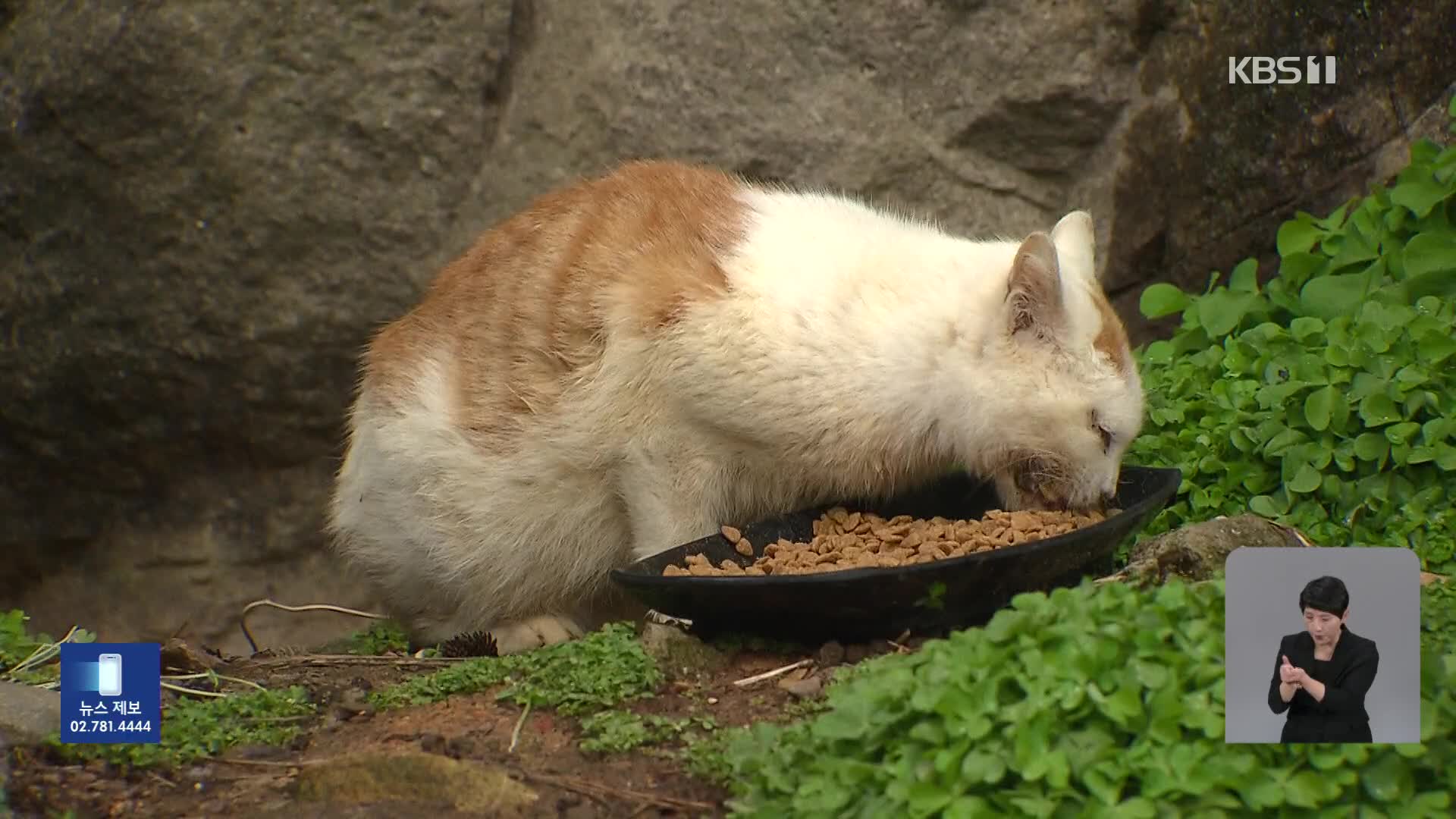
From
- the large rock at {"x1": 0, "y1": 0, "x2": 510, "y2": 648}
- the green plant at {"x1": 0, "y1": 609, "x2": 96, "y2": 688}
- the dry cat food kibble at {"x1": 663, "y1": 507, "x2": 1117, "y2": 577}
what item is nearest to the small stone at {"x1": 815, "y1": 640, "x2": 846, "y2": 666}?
the dry cat food kibble at {"x1": 663, "y1": 507, "x2": 1117, "y2": 577}

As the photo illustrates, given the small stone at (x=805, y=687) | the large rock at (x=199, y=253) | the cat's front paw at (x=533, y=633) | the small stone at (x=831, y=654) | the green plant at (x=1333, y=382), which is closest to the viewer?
the small stone at (x=805, y=687)

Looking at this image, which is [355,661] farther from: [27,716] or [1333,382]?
[1333,382]

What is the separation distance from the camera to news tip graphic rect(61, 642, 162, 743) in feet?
12.0

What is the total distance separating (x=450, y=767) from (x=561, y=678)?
2.06 feet

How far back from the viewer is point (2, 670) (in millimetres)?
4512

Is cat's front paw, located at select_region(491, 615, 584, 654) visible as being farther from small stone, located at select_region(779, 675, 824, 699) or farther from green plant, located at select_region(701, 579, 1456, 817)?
green plant, located at select_region(701, 579, 1456, 817)

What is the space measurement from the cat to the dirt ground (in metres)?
0.74

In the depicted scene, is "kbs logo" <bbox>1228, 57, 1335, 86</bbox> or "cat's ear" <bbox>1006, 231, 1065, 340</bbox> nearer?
"cat's ear" <bbox>1006, 231, 1065, 340</bbox>

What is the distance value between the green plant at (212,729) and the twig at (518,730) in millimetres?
643

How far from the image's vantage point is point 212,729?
3859 mm

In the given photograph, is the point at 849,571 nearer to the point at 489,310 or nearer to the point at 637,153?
the point at 489,310

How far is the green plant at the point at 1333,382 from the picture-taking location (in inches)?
183

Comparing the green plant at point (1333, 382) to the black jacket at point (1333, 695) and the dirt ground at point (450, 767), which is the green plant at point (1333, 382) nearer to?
the dirt ground at point (450, 767)

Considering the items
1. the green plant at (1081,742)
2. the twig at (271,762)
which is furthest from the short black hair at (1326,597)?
the twig at (271,762)
